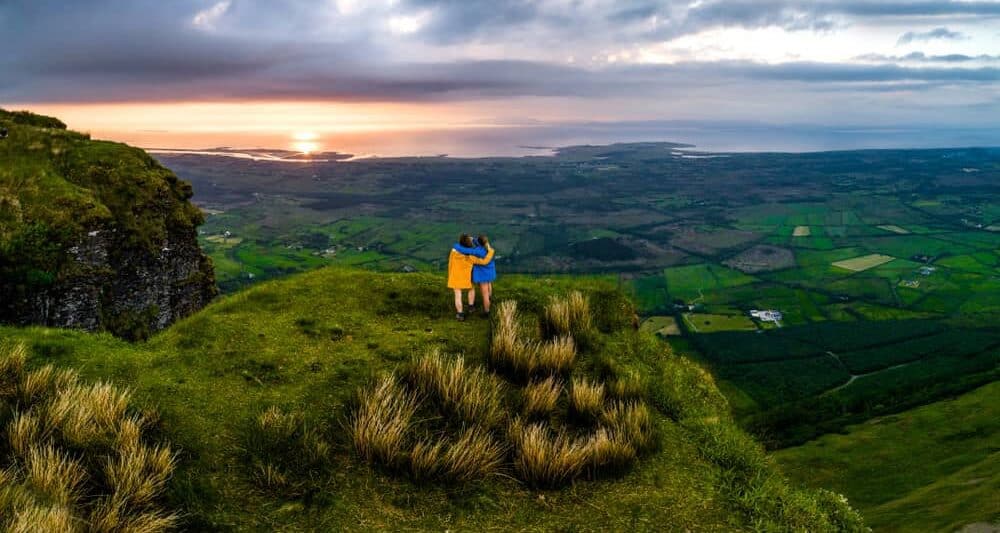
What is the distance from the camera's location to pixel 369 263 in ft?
448

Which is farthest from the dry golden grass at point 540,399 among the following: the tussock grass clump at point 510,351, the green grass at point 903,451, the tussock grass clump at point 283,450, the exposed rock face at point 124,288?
the green grass at point 903,451

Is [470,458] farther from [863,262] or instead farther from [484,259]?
[863,262]

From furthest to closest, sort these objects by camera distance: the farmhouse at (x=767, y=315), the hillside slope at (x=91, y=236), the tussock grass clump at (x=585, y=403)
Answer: the farmhouse at (x=767, y=315) → the hillside slope at (x=91, y=236) → the tussock grass clump at (x=585, y=403)

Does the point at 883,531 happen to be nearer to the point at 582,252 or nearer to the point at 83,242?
the point at 83,242

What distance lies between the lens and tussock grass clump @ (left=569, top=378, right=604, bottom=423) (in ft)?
29.1

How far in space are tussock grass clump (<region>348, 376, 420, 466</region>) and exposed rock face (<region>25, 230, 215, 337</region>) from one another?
12.5 metres

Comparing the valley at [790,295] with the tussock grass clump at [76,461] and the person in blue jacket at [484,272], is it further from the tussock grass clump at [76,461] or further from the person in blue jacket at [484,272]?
the tussock grass clump at [76,461]

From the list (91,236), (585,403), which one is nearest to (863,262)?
(585,403)

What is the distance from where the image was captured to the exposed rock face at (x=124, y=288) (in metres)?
14.9

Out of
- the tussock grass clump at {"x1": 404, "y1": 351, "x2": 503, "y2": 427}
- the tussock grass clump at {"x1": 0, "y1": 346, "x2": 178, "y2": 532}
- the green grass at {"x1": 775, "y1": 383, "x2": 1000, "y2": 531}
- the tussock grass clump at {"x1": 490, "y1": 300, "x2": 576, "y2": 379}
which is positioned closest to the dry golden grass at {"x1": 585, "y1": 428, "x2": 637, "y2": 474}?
the tussock grass clump at {"x1": 404, "y1": 351, "x2": 503, "y2": 427}

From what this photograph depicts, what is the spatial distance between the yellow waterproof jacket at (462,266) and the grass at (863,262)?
176 m

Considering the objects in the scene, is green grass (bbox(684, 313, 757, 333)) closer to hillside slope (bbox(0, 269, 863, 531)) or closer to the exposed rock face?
the exposed rock face

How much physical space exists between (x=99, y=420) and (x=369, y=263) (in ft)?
437

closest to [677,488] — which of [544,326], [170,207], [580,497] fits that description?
[580,497]
